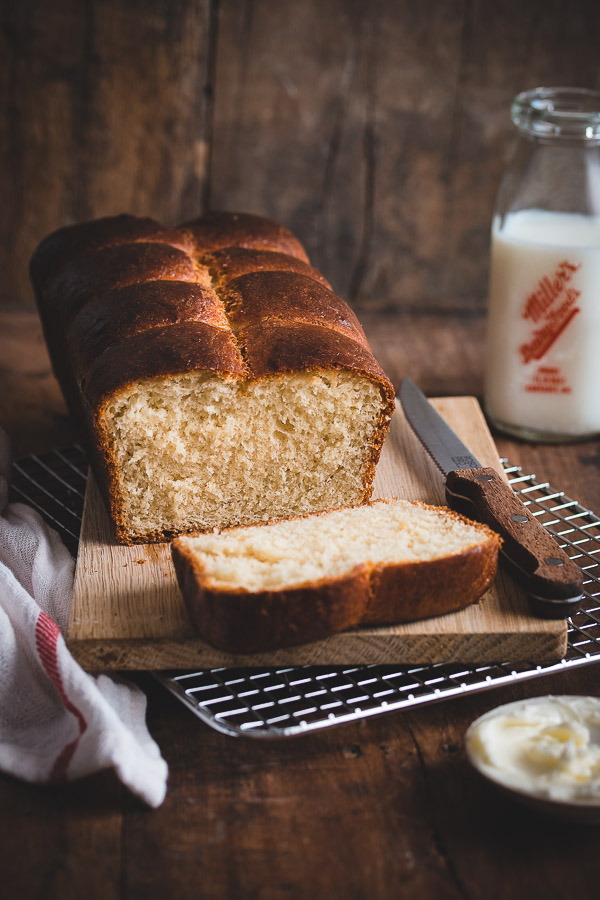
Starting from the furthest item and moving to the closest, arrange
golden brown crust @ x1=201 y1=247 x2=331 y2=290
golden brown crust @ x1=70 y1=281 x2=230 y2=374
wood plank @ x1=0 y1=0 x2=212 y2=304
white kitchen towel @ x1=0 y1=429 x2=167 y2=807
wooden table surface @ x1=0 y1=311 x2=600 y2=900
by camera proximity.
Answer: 1. wood plank @ x1=0 y1=0 x2=212 y2=304
2. golden brown crust @ x1=201 y1=247 x2=331 y2=290
3. golden brown crust @ x1=70 y1=281 x2=230 y2=374
4. white kitchen towel @ x1=0 y1=429 x2=167 y2=807
5. wooden table surface @ x1=0 y1=311 x2=600 y2=900

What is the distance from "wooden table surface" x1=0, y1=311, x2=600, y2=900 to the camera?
1600mm

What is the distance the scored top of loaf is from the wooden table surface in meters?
0.82

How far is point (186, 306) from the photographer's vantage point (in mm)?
2541

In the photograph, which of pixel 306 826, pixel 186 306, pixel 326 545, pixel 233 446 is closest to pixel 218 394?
pixel 233 446

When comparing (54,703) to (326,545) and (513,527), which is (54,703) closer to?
(326,545)

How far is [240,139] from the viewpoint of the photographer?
4180 mm

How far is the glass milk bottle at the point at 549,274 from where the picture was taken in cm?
312

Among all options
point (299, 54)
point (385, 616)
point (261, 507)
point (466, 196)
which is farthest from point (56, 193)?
point (385, 616)

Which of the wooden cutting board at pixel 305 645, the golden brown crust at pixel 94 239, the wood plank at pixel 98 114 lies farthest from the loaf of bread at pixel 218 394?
the wood plank at pixel 98 114

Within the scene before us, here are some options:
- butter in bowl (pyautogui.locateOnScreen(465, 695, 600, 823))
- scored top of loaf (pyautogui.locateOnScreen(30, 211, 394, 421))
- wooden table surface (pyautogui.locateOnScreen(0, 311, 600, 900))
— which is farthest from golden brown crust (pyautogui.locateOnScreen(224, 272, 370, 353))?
butter in bowl (pyautogui.locateOnScreen(465, 695, 600, 823))

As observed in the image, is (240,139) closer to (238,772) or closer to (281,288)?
(281,288)

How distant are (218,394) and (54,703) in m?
0.84

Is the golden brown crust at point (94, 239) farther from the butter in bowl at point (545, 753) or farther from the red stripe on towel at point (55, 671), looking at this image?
the butter in bowl at point (545, 753)

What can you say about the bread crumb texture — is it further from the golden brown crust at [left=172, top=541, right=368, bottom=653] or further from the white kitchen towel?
the white kitchen towel
